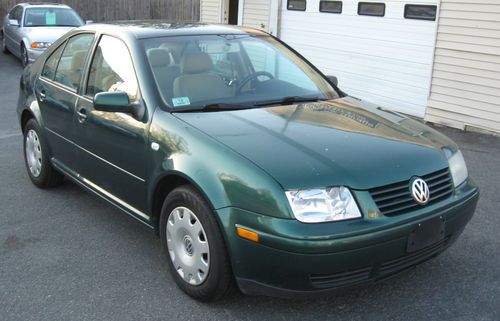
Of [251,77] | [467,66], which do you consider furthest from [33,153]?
[467,66]

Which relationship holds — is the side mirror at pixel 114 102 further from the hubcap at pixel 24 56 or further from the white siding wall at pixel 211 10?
the hubcap at pixel 24 56

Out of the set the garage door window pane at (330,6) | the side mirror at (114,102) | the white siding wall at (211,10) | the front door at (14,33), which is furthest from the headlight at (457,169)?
the front door at (14,33)

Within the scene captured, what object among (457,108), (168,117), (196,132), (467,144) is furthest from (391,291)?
(457,108)

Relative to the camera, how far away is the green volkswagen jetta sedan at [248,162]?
9.11ft

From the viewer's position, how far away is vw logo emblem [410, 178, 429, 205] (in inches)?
117

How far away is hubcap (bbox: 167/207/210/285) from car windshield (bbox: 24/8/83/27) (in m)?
10.8

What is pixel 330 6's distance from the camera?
9.58 metres

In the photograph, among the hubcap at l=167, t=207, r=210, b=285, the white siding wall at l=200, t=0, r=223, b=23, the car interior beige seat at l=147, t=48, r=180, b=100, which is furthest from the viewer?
the white siding wall at l=200, t=0, r=223, b=23

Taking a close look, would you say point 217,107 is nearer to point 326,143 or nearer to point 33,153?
point 326,143

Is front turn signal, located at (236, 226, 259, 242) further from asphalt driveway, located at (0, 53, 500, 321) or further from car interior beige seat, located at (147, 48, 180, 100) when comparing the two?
car interior beige seat, located at (147, 48, 180, 100)

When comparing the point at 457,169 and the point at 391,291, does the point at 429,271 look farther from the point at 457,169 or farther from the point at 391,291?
the point at 457,169

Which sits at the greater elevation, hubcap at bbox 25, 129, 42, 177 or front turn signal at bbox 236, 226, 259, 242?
front turn signal at bbox 236, 226, 259, 242

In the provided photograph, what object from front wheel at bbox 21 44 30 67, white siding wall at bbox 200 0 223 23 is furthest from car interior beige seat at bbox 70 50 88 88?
front wheel at bbox 21 44 30 67

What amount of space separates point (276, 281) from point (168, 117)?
1248 millimetres
